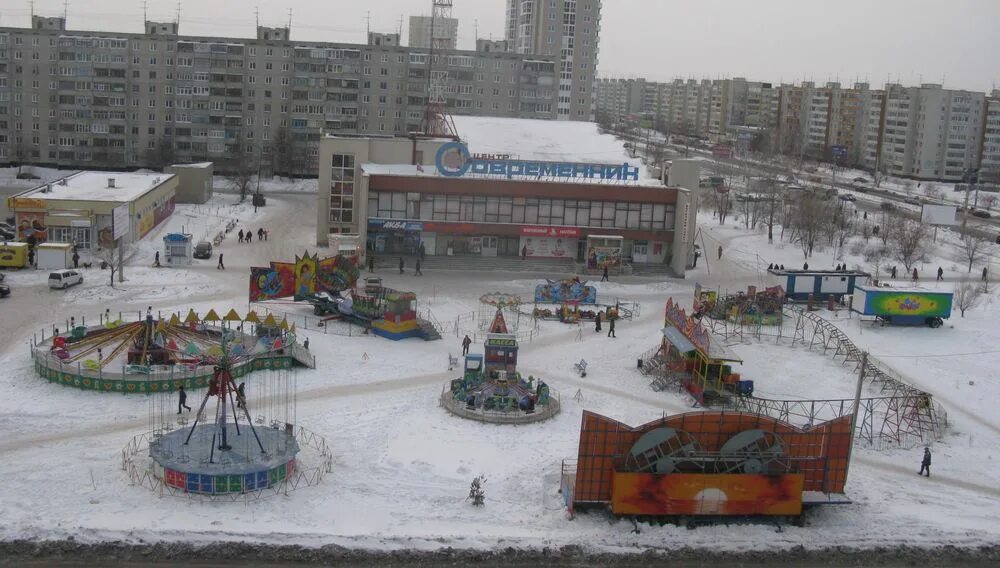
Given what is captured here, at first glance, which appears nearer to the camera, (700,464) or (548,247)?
(700,464)

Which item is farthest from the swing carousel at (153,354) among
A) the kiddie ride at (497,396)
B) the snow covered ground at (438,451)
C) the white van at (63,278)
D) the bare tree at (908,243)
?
the bare tree at (908,243)

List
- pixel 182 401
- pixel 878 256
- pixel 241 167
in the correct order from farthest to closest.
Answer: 1. pixel 241 167
2. pixel 878 256
3. pixel 182 401

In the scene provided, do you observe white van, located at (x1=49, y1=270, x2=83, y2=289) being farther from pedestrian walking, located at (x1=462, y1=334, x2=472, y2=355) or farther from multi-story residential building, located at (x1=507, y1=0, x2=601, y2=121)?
multi-story residential building, located at (x1=507, y1=0, x2=601, y2=121)

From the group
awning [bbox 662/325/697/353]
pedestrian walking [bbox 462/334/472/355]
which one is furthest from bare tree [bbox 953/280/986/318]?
pedestrian walking [bbox 462/334/472/355]

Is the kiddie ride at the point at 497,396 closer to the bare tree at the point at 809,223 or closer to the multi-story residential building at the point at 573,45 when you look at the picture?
the bare tree at the point at 809,223

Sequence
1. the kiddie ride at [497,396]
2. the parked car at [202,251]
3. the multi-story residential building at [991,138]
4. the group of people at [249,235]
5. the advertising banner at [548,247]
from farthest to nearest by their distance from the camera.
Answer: the multi-story residential building at [991,138]
the group of people at [249,235]
the advertising banner at [548,247]
the parked car at [202,251]
the kiddie ride at [497,396]

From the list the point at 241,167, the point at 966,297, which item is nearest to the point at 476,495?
the point at 966,297

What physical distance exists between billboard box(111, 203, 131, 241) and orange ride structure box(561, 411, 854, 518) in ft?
103

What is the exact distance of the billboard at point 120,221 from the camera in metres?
48.2

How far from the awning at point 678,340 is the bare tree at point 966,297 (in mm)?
17786

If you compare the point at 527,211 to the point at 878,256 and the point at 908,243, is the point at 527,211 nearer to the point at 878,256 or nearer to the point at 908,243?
the point at 878,256

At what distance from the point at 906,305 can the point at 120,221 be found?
35039mm

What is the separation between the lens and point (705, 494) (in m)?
23.7

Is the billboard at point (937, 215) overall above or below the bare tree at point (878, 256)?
above
